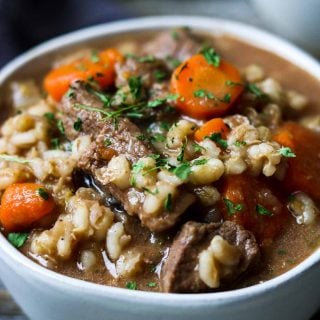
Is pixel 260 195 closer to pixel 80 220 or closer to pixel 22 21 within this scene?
pixel 80 220

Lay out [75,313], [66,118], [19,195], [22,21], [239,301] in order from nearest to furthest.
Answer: [239,301]
[75,313]
[19,195]
[66,118]
[22,21]

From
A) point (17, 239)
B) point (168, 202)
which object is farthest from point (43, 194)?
point (168, 202)

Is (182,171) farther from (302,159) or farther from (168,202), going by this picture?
(302,159)

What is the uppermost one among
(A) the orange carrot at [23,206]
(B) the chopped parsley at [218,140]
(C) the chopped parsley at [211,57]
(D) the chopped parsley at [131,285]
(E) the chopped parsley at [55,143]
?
(C) the chopped parsley at [211,57]

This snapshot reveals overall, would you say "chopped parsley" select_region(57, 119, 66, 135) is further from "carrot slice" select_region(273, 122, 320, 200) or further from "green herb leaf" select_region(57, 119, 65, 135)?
"carrot slice" select_region(273, 122, 320, 200)

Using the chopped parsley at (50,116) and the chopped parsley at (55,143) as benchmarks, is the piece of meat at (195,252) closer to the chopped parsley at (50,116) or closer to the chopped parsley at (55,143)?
the chopped parsley at (55,143)

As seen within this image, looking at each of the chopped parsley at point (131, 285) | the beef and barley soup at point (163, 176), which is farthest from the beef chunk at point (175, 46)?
the chopped parsley at point (131, 285)

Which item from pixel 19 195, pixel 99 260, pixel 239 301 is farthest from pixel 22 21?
pixel 239 301
